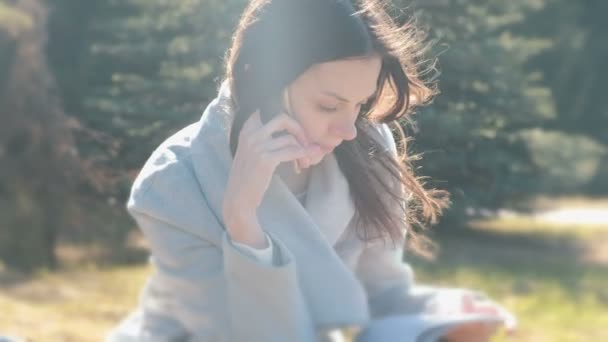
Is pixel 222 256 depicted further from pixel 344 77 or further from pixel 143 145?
pixel 143 145

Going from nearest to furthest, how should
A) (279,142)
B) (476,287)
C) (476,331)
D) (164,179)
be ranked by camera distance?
1. (279,142)
2. (164,179)
3. (476,331)
4. (476,287)

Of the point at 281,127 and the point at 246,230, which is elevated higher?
the point at 281,127

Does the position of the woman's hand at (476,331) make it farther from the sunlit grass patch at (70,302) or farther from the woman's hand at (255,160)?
the sunlit grass patch at (70,302)

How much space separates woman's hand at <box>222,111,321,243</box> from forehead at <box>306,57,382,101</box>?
9 centimetres

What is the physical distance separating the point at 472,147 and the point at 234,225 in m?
1.94

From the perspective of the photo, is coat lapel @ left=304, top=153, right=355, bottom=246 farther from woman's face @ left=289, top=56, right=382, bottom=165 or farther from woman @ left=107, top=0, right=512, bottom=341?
woman's face @ left=289, top=56, right=382, bottom=165

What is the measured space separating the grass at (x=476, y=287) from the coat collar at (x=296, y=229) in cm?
176

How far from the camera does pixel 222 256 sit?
86.4 inches

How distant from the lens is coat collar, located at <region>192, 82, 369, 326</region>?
2.18 meters

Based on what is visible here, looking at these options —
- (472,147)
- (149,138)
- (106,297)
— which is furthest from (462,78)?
(106,297)

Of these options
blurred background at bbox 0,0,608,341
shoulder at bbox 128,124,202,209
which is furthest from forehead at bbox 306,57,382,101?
blurred background at bbox 0,0,608,341

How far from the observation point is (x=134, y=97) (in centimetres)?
410

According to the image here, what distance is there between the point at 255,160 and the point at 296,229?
0.31m

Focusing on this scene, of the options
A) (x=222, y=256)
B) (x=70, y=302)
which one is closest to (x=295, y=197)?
(x=222, y=256)
